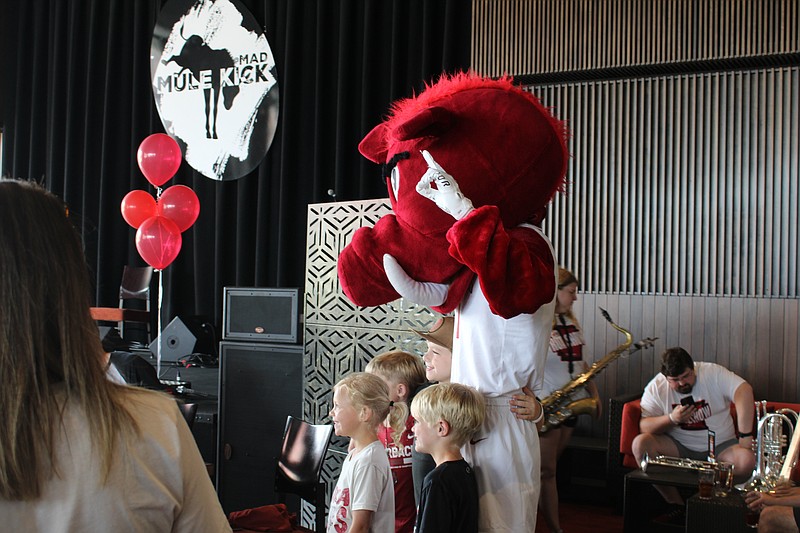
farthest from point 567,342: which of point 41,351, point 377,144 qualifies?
point 41,351

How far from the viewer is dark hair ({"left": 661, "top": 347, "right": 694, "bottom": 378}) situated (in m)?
4.36

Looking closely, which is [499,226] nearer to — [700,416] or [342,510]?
[342,510]

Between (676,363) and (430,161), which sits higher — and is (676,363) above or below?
below

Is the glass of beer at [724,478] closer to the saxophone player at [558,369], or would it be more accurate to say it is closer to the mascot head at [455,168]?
the saxophone player at [558,369]

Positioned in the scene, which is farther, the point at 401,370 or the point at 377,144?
the point at 401,370

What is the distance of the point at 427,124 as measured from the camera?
2121 mm

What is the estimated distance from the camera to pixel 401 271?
2.25 meters

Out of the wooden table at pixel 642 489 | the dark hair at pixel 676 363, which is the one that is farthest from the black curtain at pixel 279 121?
the wooden table at pixel 642 489

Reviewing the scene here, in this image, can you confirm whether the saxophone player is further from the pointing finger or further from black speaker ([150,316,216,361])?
black speaker ([150,316,216,361])

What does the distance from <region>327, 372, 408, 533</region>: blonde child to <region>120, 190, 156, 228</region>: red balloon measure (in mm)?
3997

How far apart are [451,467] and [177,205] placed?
4.63 metres

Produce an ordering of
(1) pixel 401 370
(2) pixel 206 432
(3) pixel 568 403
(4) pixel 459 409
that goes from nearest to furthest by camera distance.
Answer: (4) pixel 459 409, (1) pixel 401 370, (3) pixel 568 403, (2) pixel 206 432

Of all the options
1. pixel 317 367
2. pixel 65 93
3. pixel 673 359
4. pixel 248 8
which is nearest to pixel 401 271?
pixel 317 367

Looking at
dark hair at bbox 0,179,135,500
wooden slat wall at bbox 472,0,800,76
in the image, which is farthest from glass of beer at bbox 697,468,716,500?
wooden slat wall at bbox 472,0,800,76
